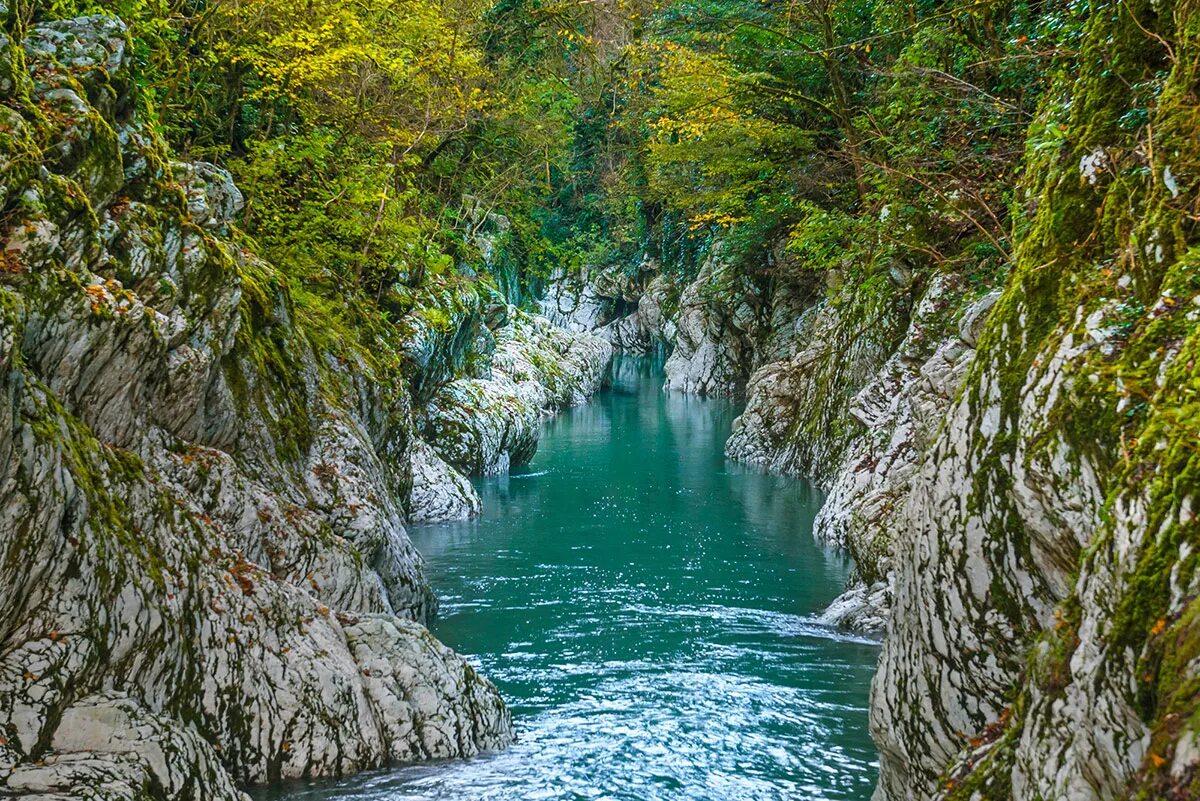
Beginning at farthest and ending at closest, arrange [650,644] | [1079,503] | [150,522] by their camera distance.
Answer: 1. [650,644]
2. [150,522]
3. [1079,503]

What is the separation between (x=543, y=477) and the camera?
89.3 ft

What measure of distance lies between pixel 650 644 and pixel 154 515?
7.45 metres

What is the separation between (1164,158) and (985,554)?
2663 millimetres

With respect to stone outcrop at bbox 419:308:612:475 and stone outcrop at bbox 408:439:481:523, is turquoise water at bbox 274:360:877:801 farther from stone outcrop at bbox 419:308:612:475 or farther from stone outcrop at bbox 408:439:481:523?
stone outcrop at bbox 419:308:612:475

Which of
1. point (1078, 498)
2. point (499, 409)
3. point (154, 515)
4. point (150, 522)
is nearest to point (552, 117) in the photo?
point (499, 409)

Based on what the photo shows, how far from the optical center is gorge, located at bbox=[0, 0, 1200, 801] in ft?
17.3

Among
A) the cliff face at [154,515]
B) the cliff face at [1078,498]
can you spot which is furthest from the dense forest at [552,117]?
the cliff face at [154,515]

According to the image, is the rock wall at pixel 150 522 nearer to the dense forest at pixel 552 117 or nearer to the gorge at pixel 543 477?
the gorge at pixel 543 477

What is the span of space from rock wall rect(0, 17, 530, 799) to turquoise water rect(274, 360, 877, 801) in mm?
873

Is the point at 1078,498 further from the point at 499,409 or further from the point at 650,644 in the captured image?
the point at 499,409

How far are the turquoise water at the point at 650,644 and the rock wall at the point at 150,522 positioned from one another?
87 cm

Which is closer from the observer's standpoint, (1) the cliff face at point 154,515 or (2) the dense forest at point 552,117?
(1) the cliff face at point 154,515

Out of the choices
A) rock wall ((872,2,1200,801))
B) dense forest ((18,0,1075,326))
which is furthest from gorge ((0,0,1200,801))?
dense forest ((18,0,1075,326))

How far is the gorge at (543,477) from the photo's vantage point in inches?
208
